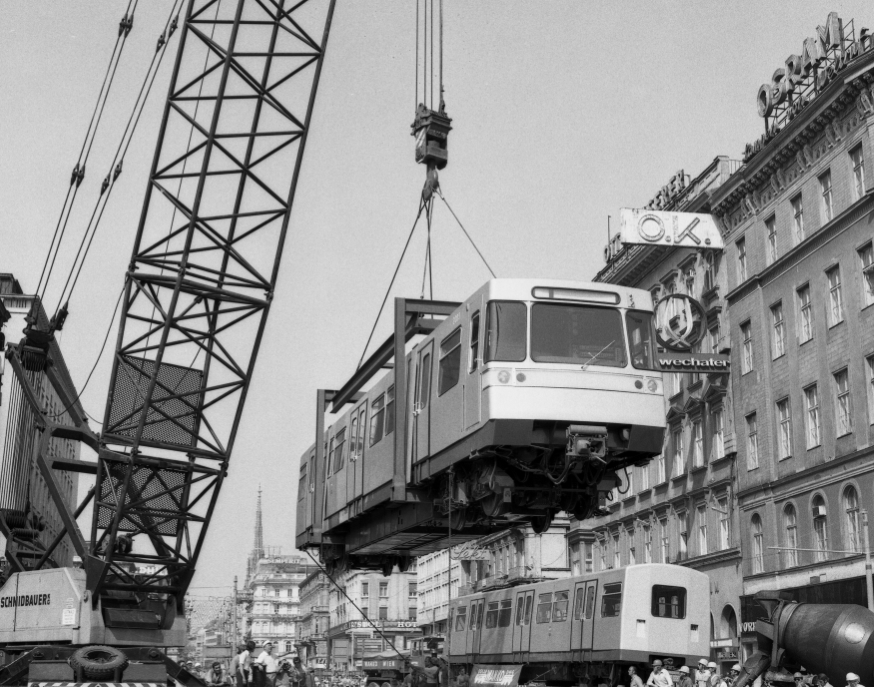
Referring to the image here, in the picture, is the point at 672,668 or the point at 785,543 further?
the point at 785,543

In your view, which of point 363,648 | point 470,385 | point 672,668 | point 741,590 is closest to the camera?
point 470,385

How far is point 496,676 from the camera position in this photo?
34406mm

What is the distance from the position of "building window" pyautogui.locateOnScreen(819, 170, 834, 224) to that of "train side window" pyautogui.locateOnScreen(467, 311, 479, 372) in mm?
26717

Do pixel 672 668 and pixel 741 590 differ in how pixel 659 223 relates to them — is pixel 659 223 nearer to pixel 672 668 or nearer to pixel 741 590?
pixel 741 590

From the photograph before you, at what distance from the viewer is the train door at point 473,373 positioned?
1697 cm

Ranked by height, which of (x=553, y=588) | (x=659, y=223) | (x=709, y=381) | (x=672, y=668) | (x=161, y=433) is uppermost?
(x=659, y=223)

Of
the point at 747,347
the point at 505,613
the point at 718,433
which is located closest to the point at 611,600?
the point at 505,613

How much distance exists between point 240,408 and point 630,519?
34.3 meters

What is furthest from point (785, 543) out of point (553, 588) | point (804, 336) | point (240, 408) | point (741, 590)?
→ point (240, 408)

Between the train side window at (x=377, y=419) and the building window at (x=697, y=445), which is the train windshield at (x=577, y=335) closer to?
the train side window at (x=377, y=419)

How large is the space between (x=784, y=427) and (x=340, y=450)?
23.4m

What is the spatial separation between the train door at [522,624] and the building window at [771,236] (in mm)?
16653

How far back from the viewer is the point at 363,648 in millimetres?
66438

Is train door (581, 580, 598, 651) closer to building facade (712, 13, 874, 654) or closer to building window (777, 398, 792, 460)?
building facade (712, 13, 874, 654)
